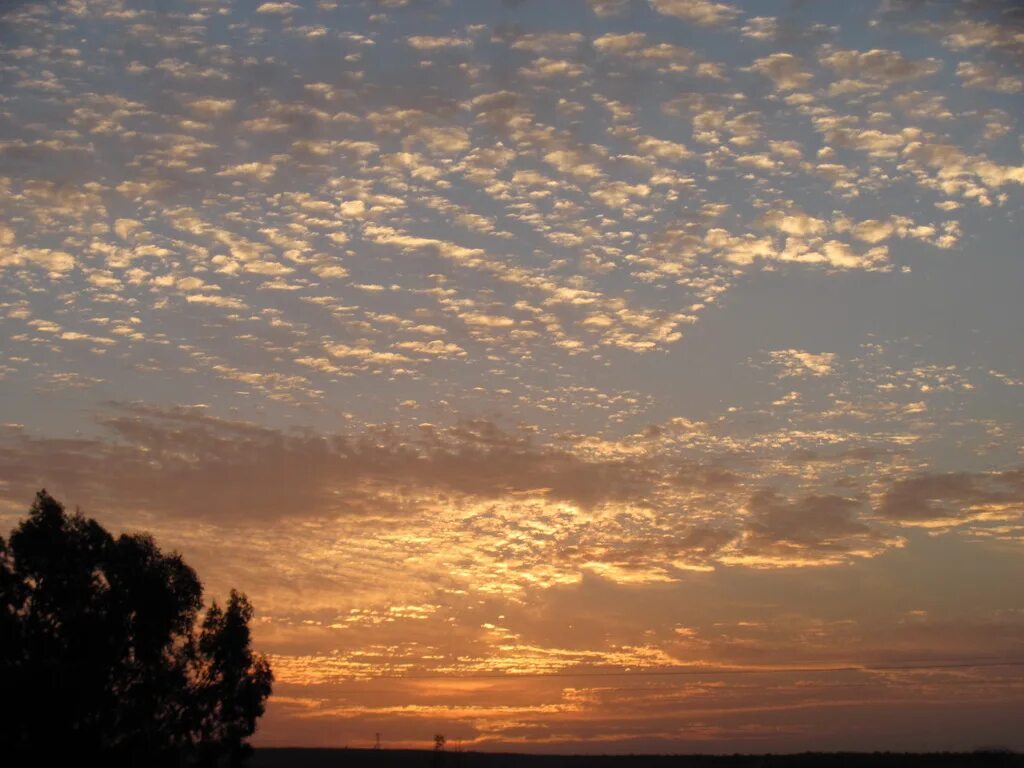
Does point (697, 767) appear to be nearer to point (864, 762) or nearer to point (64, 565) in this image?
point (864, 762)

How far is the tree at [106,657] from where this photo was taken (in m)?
63.2

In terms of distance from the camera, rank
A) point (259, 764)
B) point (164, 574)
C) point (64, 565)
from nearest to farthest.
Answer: point (64, 565), point (164, 574), point (259, 764)

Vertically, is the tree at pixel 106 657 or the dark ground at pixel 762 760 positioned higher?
the tree at pixel 106 657

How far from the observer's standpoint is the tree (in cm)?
6322

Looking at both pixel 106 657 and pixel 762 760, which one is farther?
pixel 762 760

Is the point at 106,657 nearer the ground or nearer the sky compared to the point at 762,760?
nearer the sky

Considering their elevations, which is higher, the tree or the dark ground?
the tree

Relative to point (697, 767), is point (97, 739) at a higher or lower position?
higher

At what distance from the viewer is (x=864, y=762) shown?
182 m

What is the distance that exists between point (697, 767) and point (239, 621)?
139878mm

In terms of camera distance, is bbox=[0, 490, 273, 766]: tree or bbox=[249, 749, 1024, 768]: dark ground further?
bbox=[249, 749, 1024, 768]: dark ground

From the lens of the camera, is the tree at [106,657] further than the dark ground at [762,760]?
No

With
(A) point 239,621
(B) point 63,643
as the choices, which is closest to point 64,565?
(B) point 63,643

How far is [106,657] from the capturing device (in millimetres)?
66562
